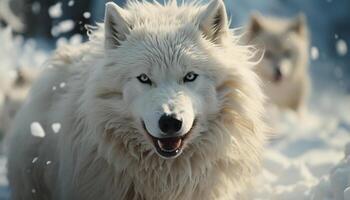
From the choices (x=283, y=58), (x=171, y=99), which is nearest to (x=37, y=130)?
(x=171, y=99)

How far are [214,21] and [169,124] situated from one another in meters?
0.85

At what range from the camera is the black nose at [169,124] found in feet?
13.3

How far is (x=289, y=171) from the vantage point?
6.78 meters

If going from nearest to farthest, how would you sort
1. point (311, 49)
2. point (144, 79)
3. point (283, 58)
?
1. point (144, 79)
2. point (283, 58)
3. point (311, 49)

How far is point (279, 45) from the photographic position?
9609mm

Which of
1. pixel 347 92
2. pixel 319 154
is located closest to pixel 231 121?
pixel 319 154

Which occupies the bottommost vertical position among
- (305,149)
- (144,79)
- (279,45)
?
(144,79)

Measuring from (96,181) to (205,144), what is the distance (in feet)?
2.30

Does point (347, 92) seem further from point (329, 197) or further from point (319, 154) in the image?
point (329, 197)

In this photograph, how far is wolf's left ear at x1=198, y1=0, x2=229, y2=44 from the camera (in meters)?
4.54

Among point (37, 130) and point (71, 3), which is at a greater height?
point (71, 3)

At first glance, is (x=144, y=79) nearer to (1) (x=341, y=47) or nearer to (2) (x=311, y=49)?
(2) (x=311, y=49)

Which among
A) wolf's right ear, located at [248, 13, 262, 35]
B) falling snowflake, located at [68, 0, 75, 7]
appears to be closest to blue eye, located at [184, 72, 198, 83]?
wolf's right ear, located at [248, 13, 262, 35]

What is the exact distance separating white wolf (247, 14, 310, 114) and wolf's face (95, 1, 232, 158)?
4.60 meters
